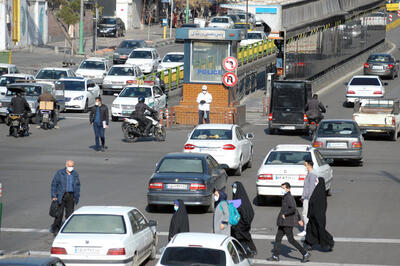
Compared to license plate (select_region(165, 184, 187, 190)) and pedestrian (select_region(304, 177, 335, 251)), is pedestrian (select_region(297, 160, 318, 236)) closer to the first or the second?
pedestrian (select_region(304, 177, 335, 251))

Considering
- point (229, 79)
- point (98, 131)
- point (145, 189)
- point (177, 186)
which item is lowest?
point (145, 189)

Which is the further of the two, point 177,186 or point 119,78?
point 119,78

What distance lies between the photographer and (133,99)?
38.2 m

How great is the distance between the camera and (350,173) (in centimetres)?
2627

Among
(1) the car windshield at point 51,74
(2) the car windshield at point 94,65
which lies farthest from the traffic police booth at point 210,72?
(2) the car windshield at point 94,65

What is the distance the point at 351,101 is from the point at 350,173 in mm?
20632

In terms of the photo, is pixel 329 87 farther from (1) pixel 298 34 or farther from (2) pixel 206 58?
(2) pixel 206 58

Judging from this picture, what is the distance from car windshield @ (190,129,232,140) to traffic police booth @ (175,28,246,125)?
1258 centimetres

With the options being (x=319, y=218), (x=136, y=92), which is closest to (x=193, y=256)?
(x=319, y=218)

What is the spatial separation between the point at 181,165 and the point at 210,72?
19.7 m

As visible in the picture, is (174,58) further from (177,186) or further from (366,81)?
(177,186)

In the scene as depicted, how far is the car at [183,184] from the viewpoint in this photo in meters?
18.6

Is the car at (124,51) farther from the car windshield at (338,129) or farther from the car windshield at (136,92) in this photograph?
the car windshield at (338,129)

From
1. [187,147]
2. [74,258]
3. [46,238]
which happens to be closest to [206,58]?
[187,147]
